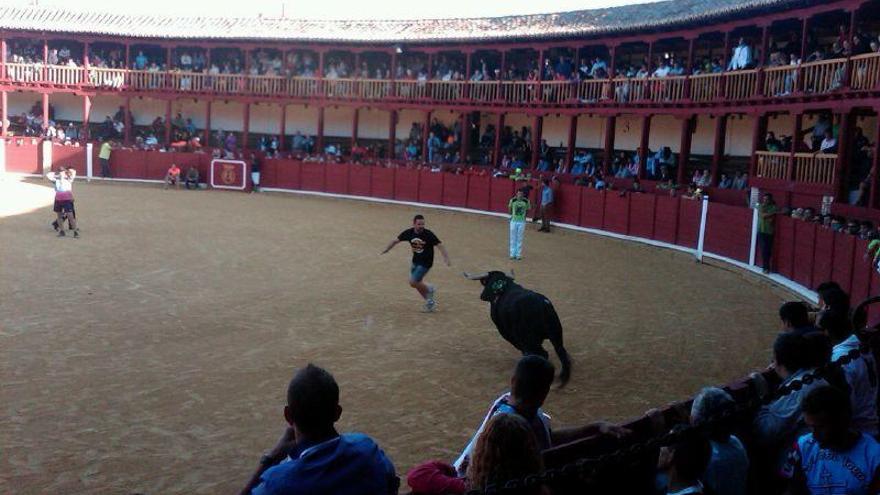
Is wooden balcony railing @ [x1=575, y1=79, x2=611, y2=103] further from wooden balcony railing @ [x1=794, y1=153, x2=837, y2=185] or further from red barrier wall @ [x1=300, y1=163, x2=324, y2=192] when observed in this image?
red barrier wall @ [x1=300, y1=163, x2=324, y2=192]

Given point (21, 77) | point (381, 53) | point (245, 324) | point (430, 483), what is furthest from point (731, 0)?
point (21, 77)

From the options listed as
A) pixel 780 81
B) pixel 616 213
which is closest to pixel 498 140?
pixel 616 213

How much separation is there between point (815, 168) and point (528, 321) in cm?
1453

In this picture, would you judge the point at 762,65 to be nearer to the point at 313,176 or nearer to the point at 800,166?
the point at 800,166

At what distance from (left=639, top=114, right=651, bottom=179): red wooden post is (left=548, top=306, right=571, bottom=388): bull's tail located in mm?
20852

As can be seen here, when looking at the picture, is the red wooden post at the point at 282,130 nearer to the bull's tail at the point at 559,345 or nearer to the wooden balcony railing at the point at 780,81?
the wooden balcony railing at the point at 780,81

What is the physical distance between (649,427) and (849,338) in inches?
82.0

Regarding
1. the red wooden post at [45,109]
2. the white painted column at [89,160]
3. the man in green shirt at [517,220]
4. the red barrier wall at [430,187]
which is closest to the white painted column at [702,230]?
the man in green shirt at [517,220]

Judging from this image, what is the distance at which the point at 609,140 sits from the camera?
99.8ft

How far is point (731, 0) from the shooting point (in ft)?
86.7

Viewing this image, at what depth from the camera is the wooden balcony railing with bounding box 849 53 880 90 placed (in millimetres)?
18250

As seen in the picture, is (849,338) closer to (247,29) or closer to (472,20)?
(472,20)

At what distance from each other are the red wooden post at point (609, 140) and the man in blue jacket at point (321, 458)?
27905 millimetres

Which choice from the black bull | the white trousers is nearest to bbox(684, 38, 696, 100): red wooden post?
the white trousers
